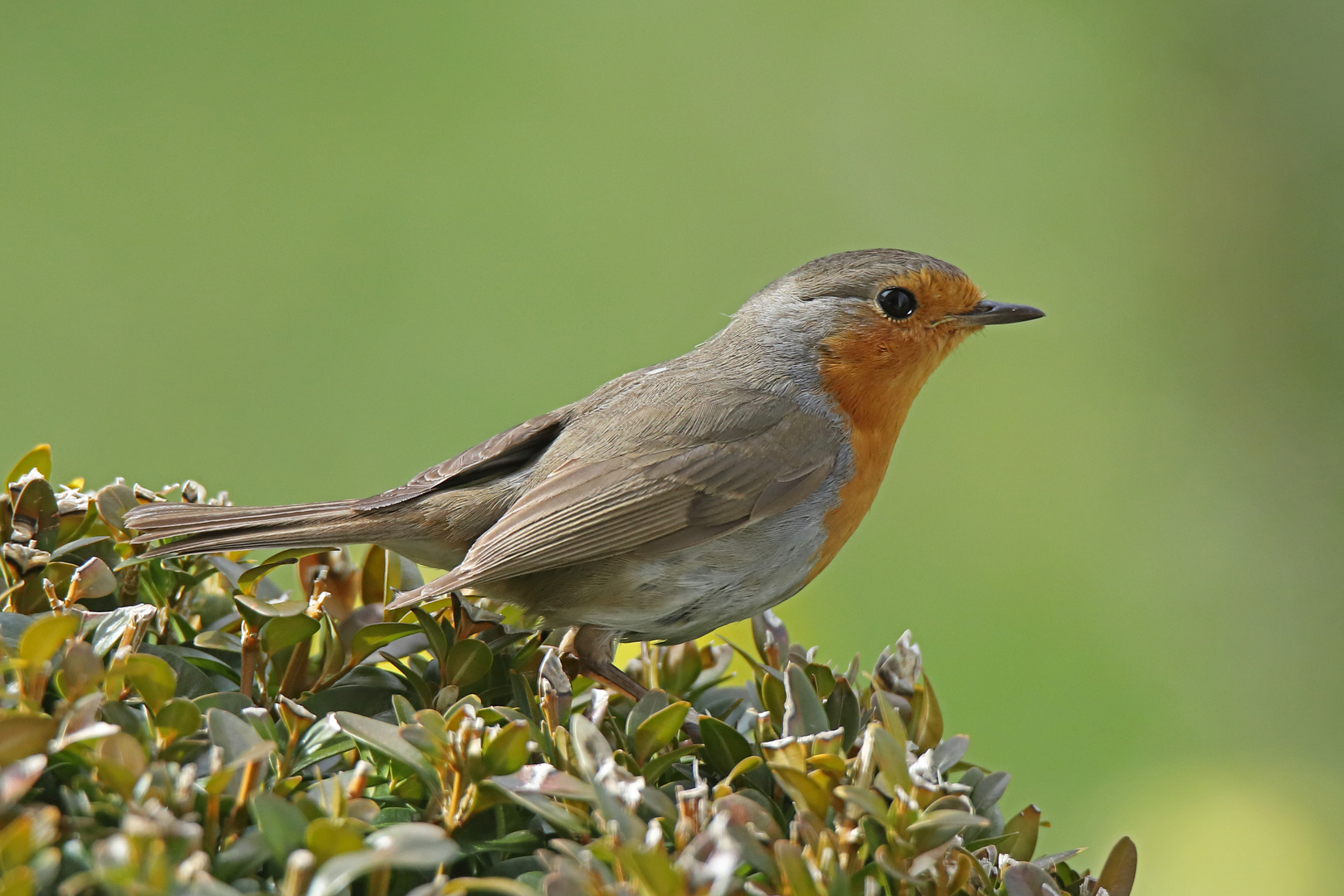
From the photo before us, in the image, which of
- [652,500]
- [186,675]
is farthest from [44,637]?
[652,500]

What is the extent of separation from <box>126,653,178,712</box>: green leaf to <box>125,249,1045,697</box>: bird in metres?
0.63

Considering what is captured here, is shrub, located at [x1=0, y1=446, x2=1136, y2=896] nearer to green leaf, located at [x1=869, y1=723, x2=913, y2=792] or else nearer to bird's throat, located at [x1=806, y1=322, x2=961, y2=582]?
green leaf, located at [x1=869, y1=723, x2=913, y2=792]

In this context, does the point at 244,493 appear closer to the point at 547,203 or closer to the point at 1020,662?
the point at 547,203

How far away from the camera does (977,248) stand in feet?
22.4

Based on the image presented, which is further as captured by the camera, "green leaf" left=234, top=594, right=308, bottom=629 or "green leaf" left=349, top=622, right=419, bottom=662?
"green leaf" left=349, top=622, right=419, bottom=662

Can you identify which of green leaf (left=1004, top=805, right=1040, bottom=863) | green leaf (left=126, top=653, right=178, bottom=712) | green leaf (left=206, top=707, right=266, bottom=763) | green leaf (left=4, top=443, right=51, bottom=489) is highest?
green leaf (left=4, top=443, right=51, bottom=489)

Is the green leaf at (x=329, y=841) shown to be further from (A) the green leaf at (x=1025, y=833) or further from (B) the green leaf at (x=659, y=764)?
(A) the green leaf at (x=1025, y=833)

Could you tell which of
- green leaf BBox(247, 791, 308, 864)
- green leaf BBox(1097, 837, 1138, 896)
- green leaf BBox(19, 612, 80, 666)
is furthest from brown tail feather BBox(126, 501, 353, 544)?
→ green leaf BBox(1097, 837, 1138, 896)

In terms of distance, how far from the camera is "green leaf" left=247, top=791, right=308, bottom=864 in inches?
52.6

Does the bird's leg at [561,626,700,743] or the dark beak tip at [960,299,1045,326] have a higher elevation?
the dark beak tip at [960,299,1045,326]

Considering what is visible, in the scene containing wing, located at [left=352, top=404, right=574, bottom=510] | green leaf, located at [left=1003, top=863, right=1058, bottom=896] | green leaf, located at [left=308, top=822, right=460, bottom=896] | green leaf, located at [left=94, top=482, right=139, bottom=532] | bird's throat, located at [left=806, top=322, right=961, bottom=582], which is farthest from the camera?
bird's throat, located at [left=806, top=322, right=961, bottom=582]

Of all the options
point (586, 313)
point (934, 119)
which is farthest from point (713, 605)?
point (934, 119)

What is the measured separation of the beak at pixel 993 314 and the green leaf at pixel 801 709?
5.00ft

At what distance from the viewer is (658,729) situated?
1696 mm
